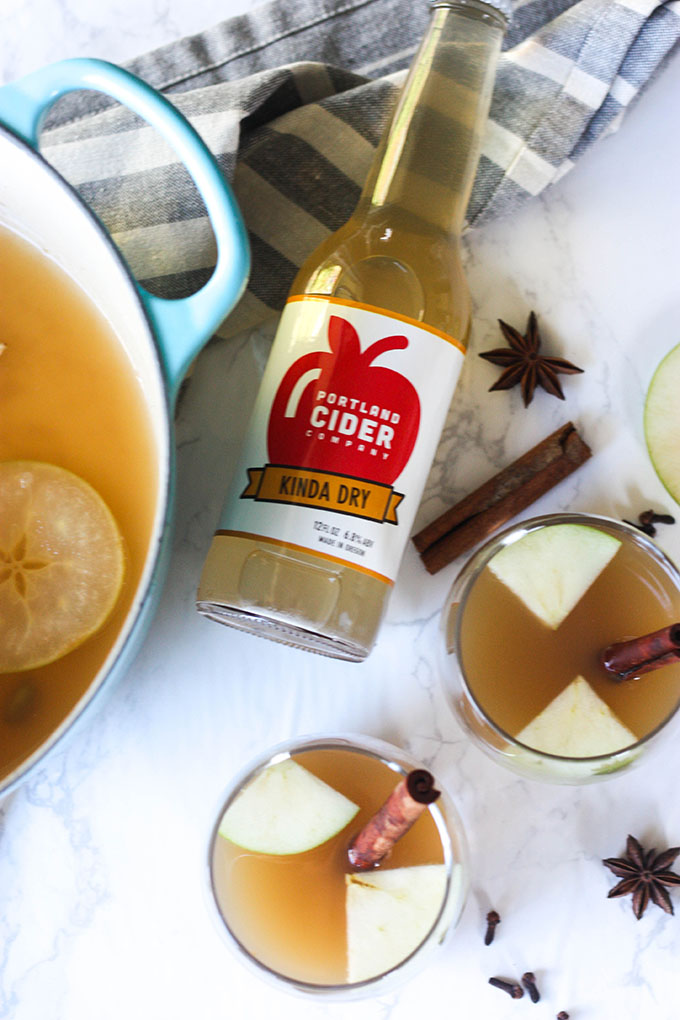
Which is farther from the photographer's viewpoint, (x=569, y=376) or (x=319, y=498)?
(x=569, y=376)

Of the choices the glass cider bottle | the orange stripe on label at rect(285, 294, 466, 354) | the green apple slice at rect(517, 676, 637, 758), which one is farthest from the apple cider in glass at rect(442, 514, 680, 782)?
the orange stripe on label at rect(285, 294, 466, 354)

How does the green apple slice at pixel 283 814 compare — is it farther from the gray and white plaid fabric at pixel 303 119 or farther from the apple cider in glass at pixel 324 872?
the gray and white plaid fabric at pixel 303 119

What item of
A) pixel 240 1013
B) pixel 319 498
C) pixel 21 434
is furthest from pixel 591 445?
pixel 240 1013

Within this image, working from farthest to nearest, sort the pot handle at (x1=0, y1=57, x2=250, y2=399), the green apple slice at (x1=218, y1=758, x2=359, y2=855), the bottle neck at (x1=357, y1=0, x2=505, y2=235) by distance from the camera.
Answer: the green apple slice at (x1=218, y1=758, x2=359, y2=855) → the bottle neck at (x1=357, y1=0, x2=505, y2=235) → the pot handle at (x1=0, y1=57, x2=250, y2=399)

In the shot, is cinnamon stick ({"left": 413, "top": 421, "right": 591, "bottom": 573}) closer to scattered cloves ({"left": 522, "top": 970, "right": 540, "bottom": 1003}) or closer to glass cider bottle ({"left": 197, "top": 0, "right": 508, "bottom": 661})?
glass cider bottle ({"left": 197, "top": 0, "right": 508, "bottom": 661})

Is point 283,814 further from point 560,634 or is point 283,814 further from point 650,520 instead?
point 650,520

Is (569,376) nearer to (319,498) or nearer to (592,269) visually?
(592,269)

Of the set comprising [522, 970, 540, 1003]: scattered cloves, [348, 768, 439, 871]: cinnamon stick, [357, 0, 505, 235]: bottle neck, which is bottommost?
[522, 970, 540, 1003]: scattered cloves

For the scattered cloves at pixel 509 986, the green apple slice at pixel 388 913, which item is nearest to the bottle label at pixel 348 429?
the green apple slice at pixel 388 913
